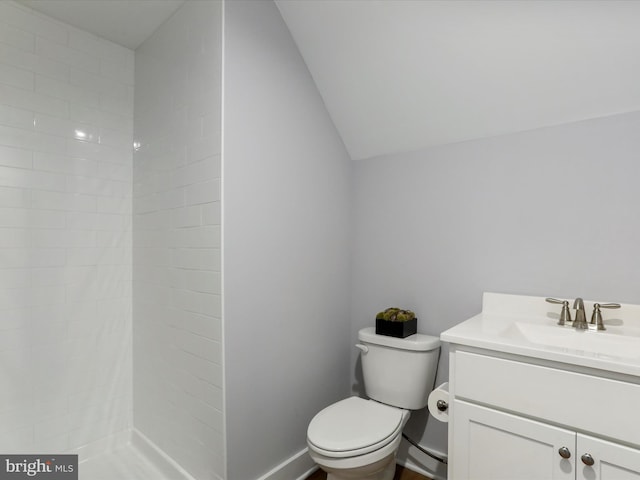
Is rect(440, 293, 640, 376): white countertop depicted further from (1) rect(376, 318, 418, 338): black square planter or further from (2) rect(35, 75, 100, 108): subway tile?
(2) rect(35, 75, 100, 108): subway tile

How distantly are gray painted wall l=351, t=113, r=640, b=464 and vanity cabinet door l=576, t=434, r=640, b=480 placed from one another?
627 mm

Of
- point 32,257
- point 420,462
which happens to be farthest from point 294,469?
point 32,257

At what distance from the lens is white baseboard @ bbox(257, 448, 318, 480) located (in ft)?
5.44

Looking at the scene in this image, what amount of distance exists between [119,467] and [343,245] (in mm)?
1612

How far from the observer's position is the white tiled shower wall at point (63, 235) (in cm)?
168

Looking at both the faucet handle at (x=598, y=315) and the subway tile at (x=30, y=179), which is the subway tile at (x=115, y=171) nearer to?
the subway tile at (x=30, y=179)

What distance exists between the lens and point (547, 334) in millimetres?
1389

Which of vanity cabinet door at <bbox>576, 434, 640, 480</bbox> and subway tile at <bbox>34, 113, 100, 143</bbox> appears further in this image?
subway tile at <bbox>34, 113, 100, 143</bbox>

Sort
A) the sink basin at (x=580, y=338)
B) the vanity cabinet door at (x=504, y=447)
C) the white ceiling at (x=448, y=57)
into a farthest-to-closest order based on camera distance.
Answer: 1. the white ceiling at (x=448, y=57)
2. the sink basin at (x=580, y=338)
3. the vanity cabinet door at (x=504, y=447)

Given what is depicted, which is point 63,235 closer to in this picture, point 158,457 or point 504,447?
point 158,457

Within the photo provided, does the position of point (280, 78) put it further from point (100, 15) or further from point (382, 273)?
point (382, 273)

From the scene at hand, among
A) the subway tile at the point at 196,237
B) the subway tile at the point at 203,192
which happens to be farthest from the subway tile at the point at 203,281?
the subway tile at the point at 203,192

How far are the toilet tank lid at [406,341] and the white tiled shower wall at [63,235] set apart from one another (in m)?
1.34

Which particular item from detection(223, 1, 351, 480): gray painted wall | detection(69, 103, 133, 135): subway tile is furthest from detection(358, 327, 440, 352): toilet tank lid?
detection(69, 103, 133, 135): subway tile
